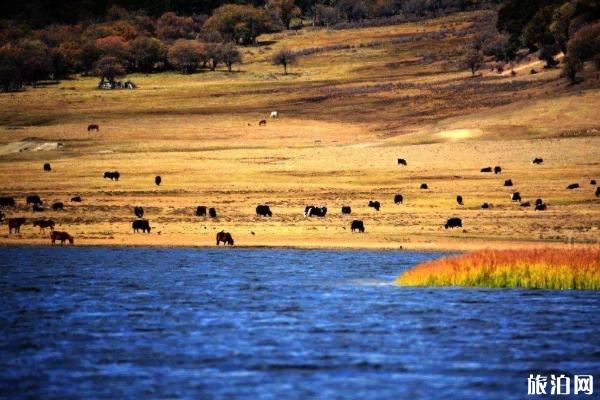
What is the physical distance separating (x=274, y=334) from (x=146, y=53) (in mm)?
124074

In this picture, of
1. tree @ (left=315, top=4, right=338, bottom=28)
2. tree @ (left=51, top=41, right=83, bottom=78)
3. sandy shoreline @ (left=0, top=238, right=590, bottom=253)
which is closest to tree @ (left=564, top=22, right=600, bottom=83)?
sandy shoreline @ (left=0, top=238, right=590, bottom=253)

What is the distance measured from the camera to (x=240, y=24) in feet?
569

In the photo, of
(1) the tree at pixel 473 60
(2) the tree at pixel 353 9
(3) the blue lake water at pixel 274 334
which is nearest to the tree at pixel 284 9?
(2) the tree at pixel 353 9

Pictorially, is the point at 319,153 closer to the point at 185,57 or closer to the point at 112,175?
the point at 112,175

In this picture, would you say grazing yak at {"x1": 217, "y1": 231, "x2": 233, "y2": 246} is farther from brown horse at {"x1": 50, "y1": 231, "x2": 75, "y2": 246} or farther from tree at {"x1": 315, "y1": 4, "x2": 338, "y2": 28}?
tree at {"x1": 315, "y1": 4, "x2": 338, "y2": 28}

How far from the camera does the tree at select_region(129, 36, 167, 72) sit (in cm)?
14762

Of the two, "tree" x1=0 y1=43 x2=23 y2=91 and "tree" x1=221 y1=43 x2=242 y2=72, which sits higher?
"tree" x1=221 y1=43 x2=242 y2=72

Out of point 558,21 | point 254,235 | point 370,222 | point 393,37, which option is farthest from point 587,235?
point 393,37

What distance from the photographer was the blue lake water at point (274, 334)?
2134 cm

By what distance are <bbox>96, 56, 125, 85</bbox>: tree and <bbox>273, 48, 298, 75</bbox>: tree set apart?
1878cm

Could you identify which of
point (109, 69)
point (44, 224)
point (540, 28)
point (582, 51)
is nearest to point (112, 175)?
point (44, 224)

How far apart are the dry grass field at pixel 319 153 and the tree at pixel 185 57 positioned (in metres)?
3.98

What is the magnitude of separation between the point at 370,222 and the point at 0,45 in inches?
4664

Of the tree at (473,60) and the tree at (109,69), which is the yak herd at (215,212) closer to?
the tree at (473,60)
